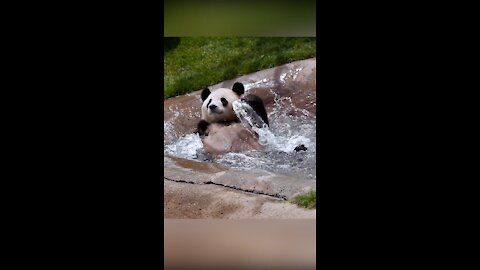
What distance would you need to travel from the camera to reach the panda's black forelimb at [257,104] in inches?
129

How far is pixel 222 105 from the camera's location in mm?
3299

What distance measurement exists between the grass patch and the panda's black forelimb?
458mm

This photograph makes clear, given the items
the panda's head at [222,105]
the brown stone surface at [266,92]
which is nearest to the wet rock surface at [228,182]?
the brown stone surface at [266,92]

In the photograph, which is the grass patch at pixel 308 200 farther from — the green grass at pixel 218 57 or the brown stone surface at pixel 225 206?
the green grass at pixel 218 57

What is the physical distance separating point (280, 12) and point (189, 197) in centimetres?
115

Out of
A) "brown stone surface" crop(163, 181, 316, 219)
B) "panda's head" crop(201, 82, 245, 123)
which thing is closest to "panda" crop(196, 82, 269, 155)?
"panda's head" crop(201, 82, 245, 123)

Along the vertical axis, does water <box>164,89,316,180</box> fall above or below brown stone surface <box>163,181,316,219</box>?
above

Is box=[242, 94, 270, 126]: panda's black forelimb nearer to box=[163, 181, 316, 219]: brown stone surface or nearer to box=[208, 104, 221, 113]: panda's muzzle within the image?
box=[208, 104, 221, 113]: panda's muzzle

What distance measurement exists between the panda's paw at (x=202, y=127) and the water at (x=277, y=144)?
0.03m

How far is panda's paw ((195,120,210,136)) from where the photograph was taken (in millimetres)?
3279

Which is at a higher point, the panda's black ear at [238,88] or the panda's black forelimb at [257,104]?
the panda's black ear at [238,88]
